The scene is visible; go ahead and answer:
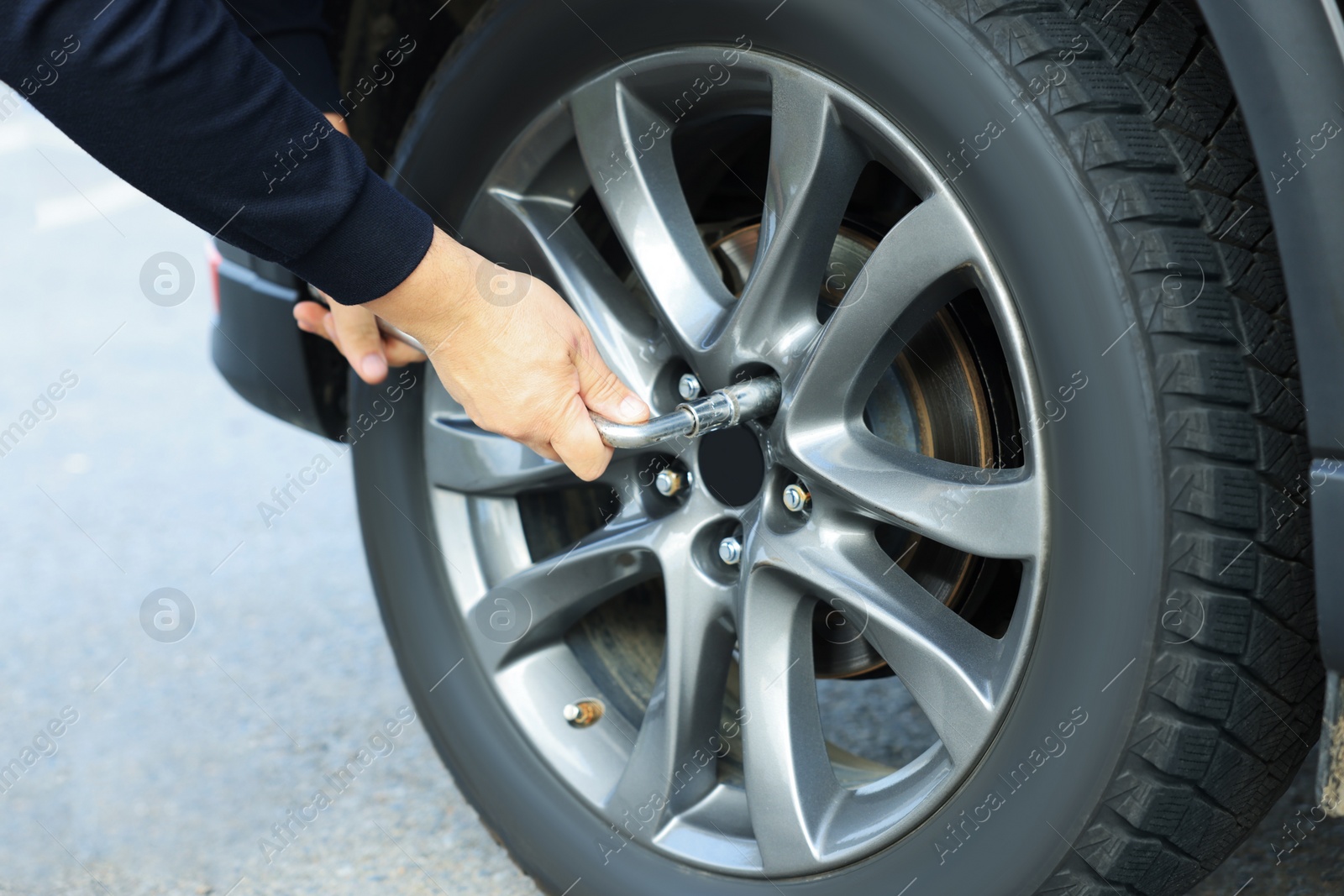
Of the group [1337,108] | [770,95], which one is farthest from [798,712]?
[1337,108]

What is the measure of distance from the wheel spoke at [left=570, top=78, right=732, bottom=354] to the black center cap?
118 millimetres

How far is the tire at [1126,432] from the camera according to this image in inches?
40.4

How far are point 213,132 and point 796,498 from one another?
0.73m

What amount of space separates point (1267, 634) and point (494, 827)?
44.6 inches

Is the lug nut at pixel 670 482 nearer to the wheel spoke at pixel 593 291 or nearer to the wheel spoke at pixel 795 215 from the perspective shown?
the wheel spoke at pixel 593 291

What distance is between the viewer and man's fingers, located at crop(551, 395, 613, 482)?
133 cm

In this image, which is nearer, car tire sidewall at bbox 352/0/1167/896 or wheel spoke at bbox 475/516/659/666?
car tire sidewall at bbox 352/0/1167/896

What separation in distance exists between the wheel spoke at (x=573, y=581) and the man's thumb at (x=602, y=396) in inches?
9.0

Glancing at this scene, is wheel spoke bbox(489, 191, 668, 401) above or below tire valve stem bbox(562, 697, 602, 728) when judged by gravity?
above

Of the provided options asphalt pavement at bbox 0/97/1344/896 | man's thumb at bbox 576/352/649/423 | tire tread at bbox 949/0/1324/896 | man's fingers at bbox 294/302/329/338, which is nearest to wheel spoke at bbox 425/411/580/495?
man's fingers at bbox 294/302/329/338

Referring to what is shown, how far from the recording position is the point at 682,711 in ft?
5.04

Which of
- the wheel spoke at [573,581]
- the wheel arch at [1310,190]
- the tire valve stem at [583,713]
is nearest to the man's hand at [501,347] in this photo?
the wheel spoke at [573,581]

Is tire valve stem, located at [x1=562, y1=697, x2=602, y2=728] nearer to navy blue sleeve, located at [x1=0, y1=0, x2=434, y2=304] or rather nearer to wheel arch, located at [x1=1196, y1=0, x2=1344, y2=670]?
navy blue sleeve, located at [x1=0, y1=0, x2=434, y2=304]

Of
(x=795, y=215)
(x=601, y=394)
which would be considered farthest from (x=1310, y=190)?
(x=601, y=394)
